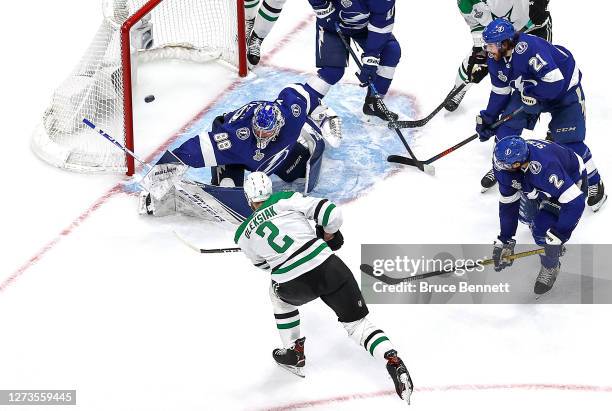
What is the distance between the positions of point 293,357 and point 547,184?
4.29 feet

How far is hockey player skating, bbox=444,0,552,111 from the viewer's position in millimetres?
6094

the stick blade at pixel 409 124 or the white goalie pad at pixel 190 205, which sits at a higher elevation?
the stick blade at pixel 409 124

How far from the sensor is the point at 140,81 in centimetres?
683

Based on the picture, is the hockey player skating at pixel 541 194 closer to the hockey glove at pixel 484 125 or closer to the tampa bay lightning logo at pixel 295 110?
the hockey glove at pixel 484 125

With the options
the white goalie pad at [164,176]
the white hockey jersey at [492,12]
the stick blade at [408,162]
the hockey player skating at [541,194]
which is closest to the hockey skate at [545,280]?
the hockey player skating at [541,194]

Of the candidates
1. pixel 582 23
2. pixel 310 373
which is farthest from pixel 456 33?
pixel 310 373

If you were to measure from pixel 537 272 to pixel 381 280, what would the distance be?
0.74 m

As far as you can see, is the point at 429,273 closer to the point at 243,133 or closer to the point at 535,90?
the point at 535,90

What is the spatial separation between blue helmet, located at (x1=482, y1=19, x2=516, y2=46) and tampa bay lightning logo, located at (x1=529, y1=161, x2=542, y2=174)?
756 millimetres

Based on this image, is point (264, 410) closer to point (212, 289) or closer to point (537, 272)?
point (212, 289)

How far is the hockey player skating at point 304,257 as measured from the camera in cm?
466

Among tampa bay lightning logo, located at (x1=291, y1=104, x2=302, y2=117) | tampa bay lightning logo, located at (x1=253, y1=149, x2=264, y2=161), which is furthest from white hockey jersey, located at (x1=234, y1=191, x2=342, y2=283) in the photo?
tampa bay lightning logo, located at (x1=291, y1=104, x2=302, y2=117)

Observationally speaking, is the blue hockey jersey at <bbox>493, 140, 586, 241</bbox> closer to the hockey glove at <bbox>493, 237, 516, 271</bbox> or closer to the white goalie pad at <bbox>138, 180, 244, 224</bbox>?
the hockey glove at <bbox>493, 237, 516, 271</bbox>

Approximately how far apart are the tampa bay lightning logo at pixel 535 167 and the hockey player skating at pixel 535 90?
602 mm
